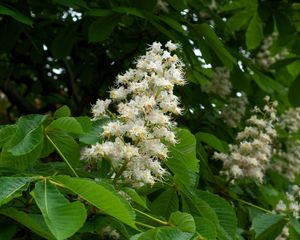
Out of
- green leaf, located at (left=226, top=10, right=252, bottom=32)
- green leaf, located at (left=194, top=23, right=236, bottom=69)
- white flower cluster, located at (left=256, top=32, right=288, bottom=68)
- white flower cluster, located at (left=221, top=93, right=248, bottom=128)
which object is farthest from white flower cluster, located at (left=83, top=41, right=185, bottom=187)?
white flower cluster, located at (left=256, top=32, right=288, bottom=68)

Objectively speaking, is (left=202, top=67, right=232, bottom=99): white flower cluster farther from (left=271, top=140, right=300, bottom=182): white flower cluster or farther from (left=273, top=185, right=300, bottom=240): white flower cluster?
(left=273, top=185, right=300, bottom=240): white flower cluster

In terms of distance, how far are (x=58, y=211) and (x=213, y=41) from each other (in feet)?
4.75

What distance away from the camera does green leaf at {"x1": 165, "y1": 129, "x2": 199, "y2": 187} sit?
167cm

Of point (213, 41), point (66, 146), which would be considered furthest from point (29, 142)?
point (213, 41)

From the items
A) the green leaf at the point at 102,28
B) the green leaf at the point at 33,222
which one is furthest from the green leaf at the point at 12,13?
the green leaf at the point at 33,222

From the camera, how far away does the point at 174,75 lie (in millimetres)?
1681

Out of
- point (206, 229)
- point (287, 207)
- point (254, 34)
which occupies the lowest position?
point (287, 207)

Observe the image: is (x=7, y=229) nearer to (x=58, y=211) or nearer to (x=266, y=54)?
(x=58, y=211)

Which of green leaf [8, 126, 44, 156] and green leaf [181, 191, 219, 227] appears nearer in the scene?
green leaf [8, 126, 44, 156]

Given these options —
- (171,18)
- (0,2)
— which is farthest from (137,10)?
(0,2)

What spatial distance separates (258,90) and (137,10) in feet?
5.22

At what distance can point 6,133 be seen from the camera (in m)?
1.56

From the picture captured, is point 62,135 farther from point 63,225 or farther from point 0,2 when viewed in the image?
point 0,2

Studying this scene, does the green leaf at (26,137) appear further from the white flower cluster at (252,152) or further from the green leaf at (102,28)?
the white flower cluster at (252,152)
